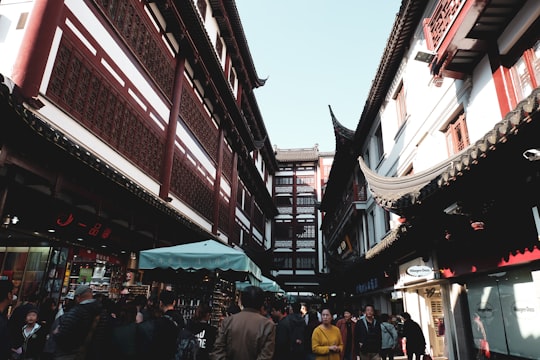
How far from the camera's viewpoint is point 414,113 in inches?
471

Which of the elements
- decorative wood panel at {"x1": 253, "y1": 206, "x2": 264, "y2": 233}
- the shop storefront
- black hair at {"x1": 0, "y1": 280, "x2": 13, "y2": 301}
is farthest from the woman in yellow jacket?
decorative wood panel at {"x1": 253, "y1": 206, "x2": 264, "y2": 233}

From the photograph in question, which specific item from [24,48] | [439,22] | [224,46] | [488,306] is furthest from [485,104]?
[224,46]

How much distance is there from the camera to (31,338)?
6121 millimetres

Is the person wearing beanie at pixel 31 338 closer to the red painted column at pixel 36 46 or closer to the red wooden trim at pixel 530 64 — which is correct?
the red painted column at pixel 36 46

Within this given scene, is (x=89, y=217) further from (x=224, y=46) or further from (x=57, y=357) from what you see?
(x=224, y=46)

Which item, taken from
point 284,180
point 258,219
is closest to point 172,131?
point 258,219

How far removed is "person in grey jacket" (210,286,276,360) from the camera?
344cm

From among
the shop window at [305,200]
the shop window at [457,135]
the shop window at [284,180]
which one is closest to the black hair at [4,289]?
the shop window at [457,135]

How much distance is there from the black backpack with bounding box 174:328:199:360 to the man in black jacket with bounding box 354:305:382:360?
467 centimetres

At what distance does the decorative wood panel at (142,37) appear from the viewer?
374 inches

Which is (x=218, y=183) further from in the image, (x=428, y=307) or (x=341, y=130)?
(x=428, y=307)

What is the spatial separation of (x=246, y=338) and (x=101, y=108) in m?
7.46

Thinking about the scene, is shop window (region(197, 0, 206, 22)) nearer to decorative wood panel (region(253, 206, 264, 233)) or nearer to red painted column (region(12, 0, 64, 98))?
red painted column (region(12, 0, 64, 98))

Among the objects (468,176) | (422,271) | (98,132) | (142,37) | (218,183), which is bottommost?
(422,271)
